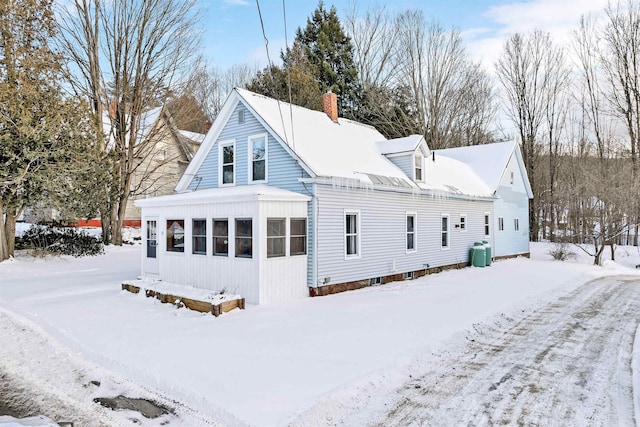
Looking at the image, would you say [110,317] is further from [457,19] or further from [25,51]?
[457,19]

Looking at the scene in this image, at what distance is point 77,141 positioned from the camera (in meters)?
16.4

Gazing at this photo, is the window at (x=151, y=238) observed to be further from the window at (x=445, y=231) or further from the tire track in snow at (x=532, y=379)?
the window at (x=445, y=231)

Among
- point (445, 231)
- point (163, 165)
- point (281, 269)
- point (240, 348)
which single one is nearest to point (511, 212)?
point (445, 231)

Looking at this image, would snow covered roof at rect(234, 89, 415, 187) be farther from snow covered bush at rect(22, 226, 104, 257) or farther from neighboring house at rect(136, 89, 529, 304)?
snow covered bush at rect(22, 226, 104, 257)

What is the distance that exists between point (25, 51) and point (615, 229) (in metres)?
26.9

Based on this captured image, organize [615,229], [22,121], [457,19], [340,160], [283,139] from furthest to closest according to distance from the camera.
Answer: [457,19]
[615,229]
[22,121]
[340,160]
[283,139]

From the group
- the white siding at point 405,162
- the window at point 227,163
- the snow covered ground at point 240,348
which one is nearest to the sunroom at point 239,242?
the snow covered ground at point 240,348

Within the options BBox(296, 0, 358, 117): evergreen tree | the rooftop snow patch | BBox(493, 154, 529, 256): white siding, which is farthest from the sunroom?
BBox(296, 0, 358, 117): evergreen tree

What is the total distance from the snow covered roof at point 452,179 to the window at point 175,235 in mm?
8298

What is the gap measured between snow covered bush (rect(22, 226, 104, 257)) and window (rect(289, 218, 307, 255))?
13.3 m

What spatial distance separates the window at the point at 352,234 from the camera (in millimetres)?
11911

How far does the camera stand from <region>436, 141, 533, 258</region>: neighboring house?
2073 cm

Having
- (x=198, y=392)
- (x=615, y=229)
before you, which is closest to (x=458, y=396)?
(x=198, y=392)

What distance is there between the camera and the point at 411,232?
14578 millimetres
